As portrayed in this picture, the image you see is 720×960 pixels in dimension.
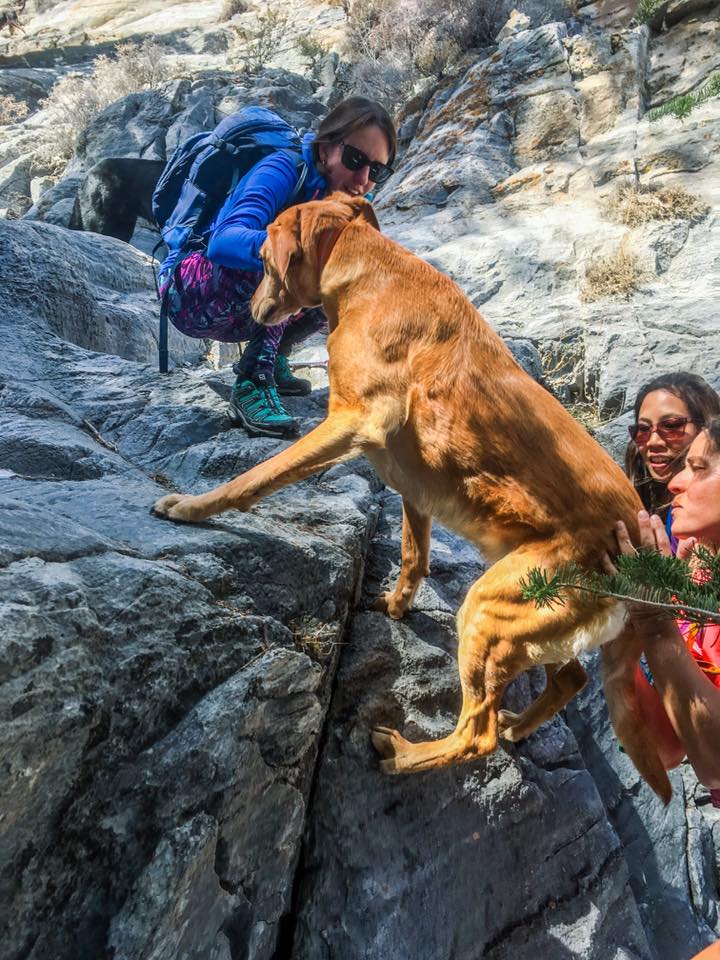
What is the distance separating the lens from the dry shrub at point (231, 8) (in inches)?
794

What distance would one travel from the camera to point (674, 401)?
8.63ft

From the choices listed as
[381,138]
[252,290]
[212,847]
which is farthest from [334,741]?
[381,138]

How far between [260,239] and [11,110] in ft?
67.9

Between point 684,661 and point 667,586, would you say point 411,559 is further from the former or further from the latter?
point 667,586

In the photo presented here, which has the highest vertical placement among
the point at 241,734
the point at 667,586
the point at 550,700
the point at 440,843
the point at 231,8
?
the point at 231,8

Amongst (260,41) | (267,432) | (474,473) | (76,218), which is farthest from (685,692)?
(260,41)

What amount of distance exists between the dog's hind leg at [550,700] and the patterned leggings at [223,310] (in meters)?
2.20

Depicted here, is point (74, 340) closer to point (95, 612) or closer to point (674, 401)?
point (95, 612)

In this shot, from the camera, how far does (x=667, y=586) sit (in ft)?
3.67

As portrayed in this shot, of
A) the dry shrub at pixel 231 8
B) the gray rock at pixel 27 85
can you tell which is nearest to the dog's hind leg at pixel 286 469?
the gray rock at pixel 27 85

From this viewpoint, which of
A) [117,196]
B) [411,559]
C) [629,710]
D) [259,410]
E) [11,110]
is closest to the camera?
[629,710]

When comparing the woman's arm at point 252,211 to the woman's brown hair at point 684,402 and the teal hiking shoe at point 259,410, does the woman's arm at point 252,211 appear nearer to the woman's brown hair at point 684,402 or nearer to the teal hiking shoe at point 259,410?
the teal hiking shoe at point 259,410

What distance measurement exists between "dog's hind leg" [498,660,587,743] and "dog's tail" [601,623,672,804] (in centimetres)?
23

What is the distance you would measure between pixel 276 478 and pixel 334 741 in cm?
96
